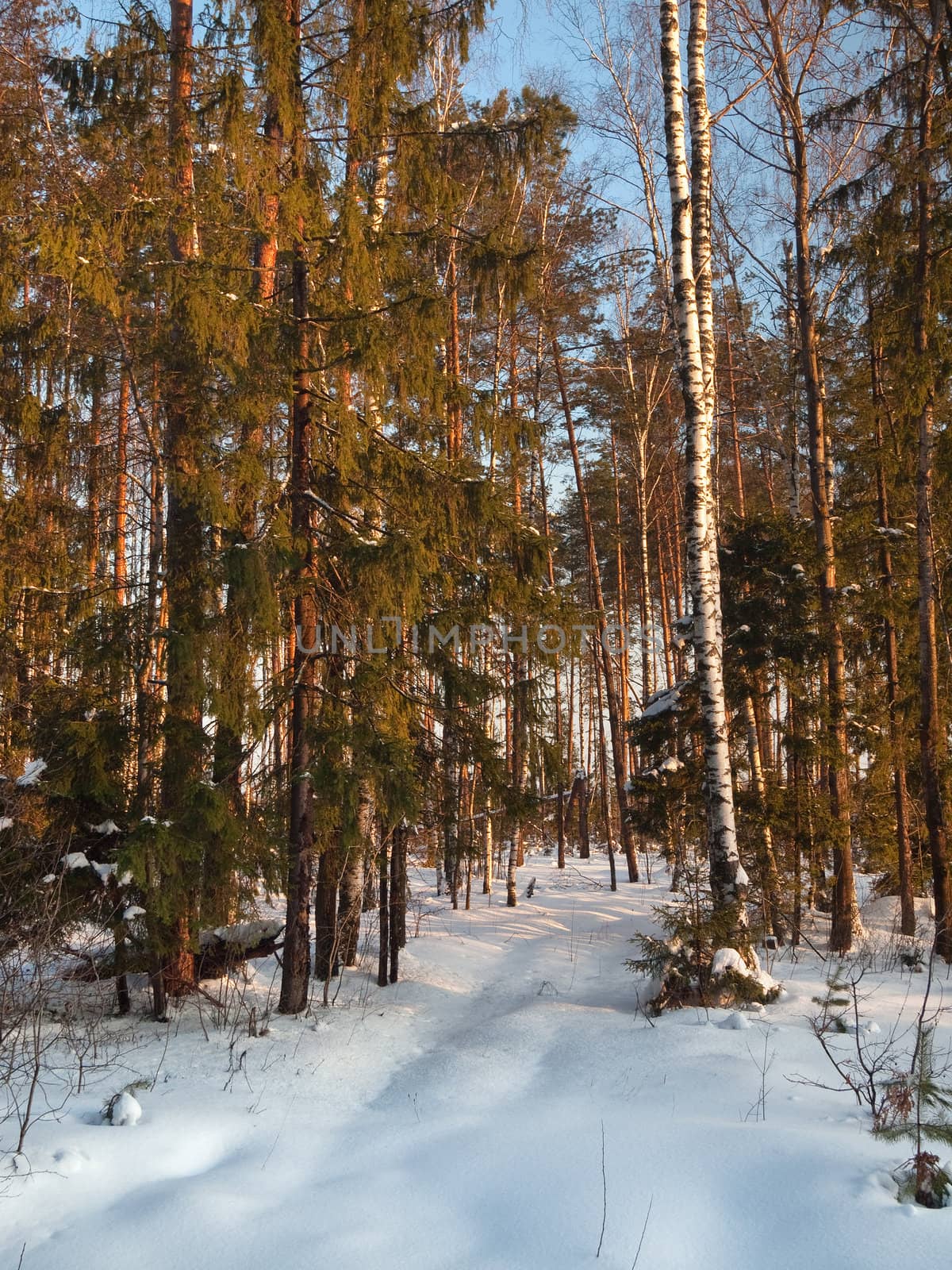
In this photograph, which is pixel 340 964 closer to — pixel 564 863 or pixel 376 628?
pixel 376 628

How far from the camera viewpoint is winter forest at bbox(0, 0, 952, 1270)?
3705mm

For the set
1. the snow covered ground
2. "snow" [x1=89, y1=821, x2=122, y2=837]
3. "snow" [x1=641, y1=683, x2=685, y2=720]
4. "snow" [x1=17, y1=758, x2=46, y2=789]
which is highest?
"snow" [x1=641, y1=683, x2=685, y2=720]

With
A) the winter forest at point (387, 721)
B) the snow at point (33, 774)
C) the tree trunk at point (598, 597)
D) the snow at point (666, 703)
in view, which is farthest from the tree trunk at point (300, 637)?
the tree trunk at point (598, 597)

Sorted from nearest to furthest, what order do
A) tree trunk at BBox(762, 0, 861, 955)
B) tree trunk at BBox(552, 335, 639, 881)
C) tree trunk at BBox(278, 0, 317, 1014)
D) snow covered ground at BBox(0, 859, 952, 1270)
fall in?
snow covered ground at BBox(0, 859, 952, 1270)
tree trunk at BBox(278, 0, 317, 1014)
tree trunk at BBox(762, 0, 861, 955)
tree trunk at BBox(552, 335, 639, 881)

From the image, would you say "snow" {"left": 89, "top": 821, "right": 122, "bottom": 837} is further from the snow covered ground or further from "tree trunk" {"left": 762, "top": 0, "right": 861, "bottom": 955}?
"tree trunk" {"left": 762, "top": 0, "right": 861, "bottom": 955}

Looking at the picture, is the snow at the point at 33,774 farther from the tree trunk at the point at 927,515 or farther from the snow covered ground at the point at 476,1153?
the tree trunk at the point at 927,515

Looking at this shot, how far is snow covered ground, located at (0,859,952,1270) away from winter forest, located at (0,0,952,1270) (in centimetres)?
3

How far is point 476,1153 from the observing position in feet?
13.0

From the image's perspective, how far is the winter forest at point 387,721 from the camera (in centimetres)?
371

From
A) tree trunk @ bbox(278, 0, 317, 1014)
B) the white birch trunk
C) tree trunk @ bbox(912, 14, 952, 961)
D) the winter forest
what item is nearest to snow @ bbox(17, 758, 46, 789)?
the winter forest

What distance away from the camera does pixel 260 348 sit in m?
6.28

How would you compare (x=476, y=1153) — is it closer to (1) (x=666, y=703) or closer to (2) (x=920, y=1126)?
(2) (x=920, y=1126)

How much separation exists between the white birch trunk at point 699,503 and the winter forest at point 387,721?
44 millimetres

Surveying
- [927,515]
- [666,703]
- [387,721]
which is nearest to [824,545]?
[927,515]
